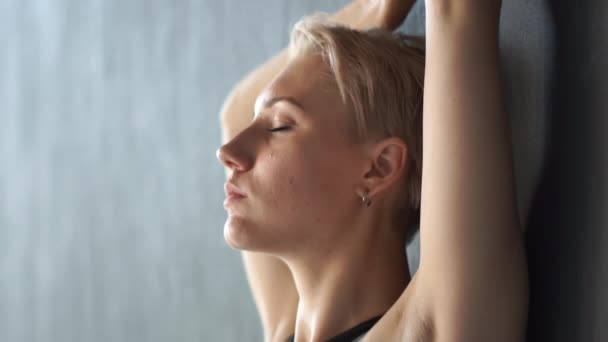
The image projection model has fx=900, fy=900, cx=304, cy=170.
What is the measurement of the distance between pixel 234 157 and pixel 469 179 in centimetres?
36

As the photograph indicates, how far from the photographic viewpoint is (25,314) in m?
2.22

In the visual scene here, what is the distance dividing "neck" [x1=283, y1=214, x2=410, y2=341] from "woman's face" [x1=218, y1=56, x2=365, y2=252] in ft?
0.07

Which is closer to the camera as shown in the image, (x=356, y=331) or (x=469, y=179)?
(x=469, y=179)

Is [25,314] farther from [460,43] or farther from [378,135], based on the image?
[460,43]

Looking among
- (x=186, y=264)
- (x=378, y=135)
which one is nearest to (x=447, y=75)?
(x=378, y=135)

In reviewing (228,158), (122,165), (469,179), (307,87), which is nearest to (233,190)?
(228,158)

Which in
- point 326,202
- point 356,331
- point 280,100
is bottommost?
point 356,331

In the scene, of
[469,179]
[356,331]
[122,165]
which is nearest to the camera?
[469,179]

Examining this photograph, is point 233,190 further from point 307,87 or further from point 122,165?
point 122,165

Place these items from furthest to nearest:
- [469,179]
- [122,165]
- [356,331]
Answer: [122,165] < [356,331] < [469,179]

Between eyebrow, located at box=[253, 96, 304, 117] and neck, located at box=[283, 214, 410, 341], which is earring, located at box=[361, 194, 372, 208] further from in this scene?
eyebrow, located at box=[253, 96, 304, 117]

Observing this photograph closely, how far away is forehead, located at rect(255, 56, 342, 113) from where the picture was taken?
1107 millimetres

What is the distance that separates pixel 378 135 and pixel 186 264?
85 cm

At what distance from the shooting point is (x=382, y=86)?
3.61 feet
